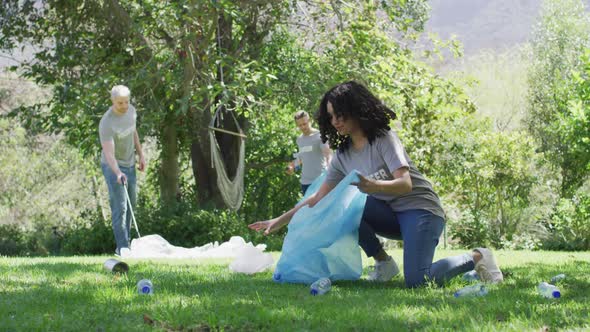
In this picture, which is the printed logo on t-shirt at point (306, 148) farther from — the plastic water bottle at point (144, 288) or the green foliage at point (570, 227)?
the green foliage at point (570, 227)

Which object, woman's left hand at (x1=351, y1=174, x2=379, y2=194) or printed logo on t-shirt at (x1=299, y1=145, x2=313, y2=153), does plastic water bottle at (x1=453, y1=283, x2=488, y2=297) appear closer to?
woman's left hand at (x1=351, y1=174, x2=379, y2=194)

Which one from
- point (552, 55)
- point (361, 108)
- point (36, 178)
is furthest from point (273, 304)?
point (552, 55)

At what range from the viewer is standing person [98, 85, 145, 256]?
22.7 feet

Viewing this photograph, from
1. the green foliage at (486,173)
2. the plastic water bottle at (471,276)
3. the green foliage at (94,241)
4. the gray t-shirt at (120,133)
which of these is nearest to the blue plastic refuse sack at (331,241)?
the plastic water bottle at (471,276)

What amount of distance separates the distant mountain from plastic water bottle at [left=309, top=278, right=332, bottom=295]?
68921 millimetres

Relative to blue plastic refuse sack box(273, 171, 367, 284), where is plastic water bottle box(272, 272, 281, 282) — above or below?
below

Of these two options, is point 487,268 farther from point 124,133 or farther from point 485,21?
point 485,21

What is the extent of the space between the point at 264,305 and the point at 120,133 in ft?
13.4

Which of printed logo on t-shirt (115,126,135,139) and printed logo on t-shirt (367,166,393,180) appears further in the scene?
printed logo on t-shirt (115,126,135,139)

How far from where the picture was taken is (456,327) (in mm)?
2818

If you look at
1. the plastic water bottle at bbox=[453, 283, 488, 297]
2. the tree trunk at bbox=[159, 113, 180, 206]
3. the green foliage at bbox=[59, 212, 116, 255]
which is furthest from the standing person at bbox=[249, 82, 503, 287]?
the tree trunk at bbox=[159, 113, 180, 206]

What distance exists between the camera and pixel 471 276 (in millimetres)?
4434

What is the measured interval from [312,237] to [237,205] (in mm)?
7438

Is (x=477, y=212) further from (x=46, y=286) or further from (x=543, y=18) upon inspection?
(x=543, y=18)
